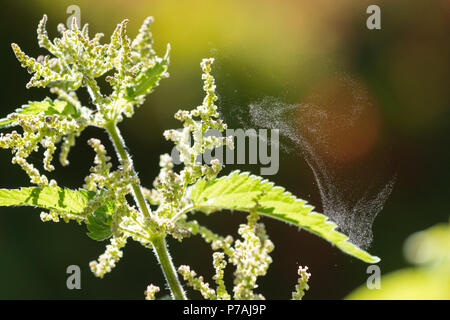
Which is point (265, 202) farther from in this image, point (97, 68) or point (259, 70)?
point (259, 70)

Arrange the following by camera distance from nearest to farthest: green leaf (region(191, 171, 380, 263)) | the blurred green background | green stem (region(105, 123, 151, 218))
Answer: green leaf (region(191, 171, 380, 263))
green stem (region(105, 123, 151, 218))
the blurred green background

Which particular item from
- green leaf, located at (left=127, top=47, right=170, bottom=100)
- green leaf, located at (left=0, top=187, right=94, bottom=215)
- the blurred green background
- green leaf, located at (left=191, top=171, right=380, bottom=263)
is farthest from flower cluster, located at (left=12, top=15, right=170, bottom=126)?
the blurred green background

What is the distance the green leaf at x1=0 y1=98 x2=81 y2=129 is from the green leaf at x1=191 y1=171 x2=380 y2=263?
421mm

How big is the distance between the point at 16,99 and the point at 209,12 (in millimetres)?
2340

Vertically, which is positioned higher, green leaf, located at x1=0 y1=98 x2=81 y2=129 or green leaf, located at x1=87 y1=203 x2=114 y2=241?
green leaf, located at x1=0 y1=98 x2=81 y2=129

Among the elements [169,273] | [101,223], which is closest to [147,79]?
[101,223]

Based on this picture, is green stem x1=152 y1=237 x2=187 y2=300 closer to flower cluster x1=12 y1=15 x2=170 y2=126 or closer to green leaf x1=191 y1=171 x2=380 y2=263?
green leaf x1=191 y1=171 x2=380 y2=263

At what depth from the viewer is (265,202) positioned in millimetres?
1476

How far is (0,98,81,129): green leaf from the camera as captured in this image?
157cm

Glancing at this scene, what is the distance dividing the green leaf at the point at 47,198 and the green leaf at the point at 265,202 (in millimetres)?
340

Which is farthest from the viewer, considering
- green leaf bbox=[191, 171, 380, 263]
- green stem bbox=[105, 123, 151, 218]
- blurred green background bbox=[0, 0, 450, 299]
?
blurred green background bbox=[0, 0, 450, 299]

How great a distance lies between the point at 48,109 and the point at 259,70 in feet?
10.8

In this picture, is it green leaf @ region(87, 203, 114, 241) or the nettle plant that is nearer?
the nettle plant

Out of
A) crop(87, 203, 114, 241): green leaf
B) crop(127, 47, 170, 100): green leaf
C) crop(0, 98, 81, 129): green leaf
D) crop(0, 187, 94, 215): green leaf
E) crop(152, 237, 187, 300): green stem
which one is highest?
crop(127, 47, 170, 100): green leaf
